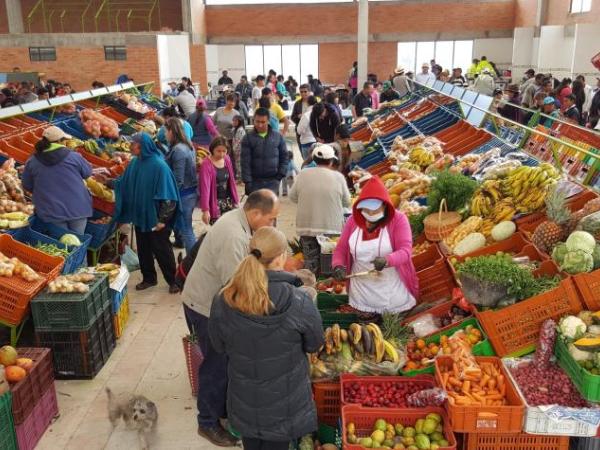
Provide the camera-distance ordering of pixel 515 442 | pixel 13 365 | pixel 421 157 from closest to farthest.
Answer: pixel 515 442
pixel 13 365
pixel 421 157

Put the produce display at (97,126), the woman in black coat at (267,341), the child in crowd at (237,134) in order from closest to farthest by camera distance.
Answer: the woman in black coat at (267,341), the child in crowd at (237,134), the produce display at (97,126)

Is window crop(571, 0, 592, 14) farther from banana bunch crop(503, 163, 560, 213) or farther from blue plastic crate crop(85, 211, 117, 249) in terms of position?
blue plastic crate crop(85, 211, 117, 249)

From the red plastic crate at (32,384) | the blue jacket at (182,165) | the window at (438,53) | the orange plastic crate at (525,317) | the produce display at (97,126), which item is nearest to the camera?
the orange plastic crate at (525,317)

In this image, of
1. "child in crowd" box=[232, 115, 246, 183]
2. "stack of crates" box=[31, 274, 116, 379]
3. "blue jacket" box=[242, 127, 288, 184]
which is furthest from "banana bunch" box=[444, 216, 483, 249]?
"child in crowd" box=[232, 115, 246, 183]

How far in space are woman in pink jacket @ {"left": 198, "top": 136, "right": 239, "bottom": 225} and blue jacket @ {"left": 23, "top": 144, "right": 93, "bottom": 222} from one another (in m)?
1.19

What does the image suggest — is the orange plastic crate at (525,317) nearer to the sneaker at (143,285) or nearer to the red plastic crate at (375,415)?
the red plastic crate at (375,415)

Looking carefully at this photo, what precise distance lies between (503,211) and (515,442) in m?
2.09

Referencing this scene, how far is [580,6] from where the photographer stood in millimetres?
19562

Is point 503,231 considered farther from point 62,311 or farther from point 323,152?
point 62,311

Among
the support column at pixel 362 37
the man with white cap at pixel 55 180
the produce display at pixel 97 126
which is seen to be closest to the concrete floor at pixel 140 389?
the man with white cap at pixel 55 180

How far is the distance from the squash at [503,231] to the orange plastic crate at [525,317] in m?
1.18

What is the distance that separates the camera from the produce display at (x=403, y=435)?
10.3ft

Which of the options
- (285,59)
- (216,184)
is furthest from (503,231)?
(285,59)

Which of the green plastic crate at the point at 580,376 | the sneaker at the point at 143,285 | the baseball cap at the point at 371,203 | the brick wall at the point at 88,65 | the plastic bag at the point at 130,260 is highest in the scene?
the brick wall at the point at 88,65
